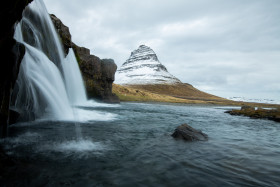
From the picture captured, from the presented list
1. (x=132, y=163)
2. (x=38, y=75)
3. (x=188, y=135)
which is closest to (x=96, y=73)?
(x=38, y=75)

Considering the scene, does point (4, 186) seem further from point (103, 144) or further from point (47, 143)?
point (103, 144)

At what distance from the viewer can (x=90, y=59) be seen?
52.8 m

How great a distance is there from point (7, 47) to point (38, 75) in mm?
9472

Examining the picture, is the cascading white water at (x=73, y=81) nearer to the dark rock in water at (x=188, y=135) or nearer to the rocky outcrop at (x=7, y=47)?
the rocky outcrop at (x=7, y=47)

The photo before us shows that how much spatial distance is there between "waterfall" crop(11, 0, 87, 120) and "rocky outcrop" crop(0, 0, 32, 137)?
157 inches

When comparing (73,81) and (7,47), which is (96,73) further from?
(7,47)

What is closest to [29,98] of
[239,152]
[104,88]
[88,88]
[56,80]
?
[56,80]

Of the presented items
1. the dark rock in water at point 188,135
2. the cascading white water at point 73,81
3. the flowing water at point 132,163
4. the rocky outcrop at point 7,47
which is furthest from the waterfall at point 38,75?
the dark rock in water at point 188,135

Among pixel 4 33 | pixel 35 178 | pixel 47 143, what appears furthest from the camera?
pixel 47 143

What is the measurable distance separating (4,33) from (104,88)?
5276 centimetres

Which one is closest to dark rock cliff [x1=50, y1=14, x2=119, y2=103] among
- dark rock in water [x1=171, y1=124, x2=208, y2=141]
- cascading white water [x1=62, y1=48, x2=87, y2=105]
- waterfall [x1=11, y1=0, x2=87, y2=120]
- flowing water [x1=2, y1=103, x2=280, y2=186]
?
cascading white water [x1=62, y1=48, x2=87, y2=105]

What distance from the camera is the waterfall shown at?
1264 centimetres

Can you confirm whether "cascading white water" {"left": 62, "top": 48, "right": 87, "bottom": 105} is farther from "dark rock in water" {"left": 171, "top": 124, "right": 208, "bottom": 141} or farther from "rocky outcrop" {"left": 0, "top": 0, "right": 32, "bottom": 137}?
"dark rock in water" {"left": 171, "top": 124, "right": 208, "bottom": 141}

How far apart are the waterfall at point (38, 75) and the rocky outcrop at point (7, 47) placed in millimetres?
3997
